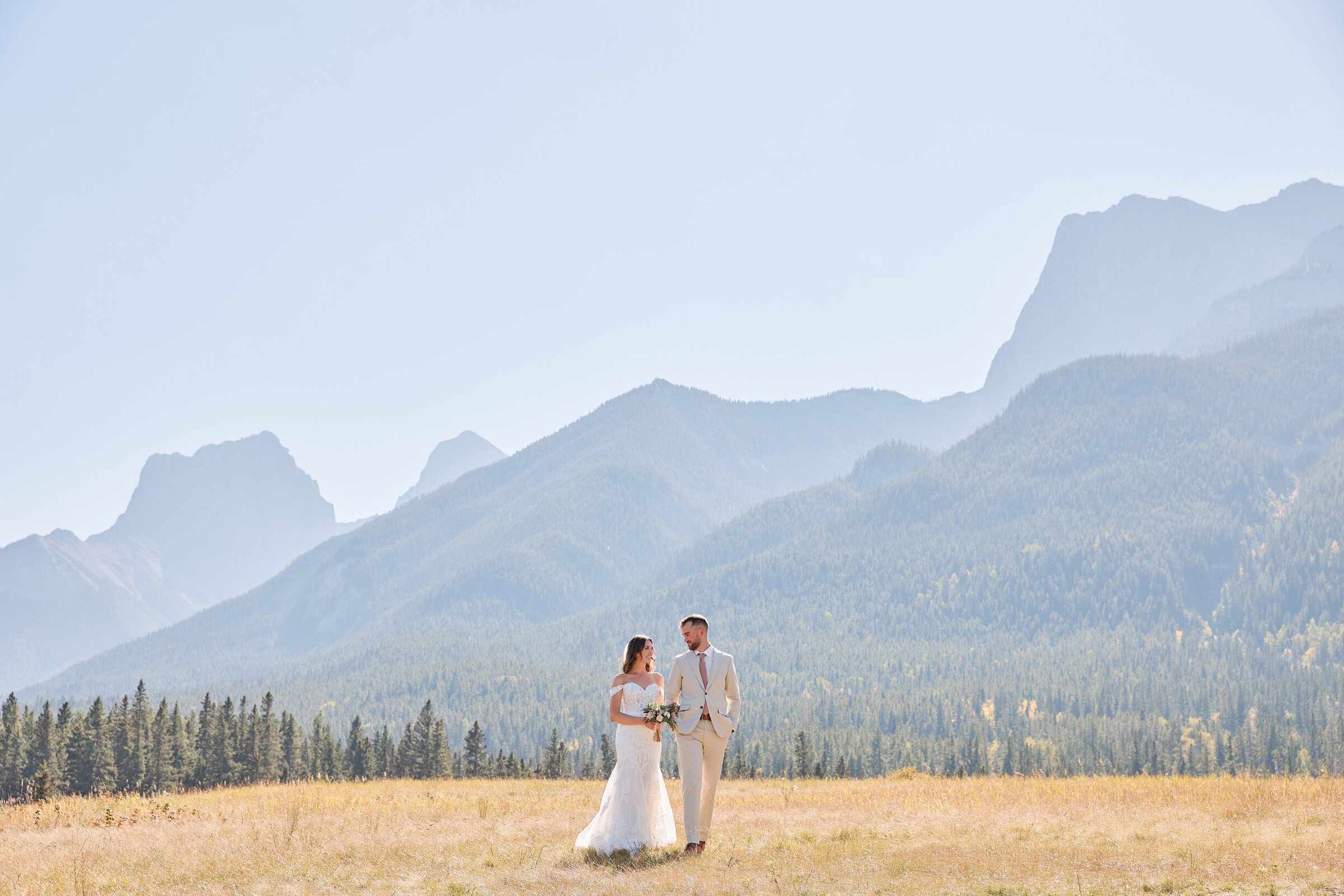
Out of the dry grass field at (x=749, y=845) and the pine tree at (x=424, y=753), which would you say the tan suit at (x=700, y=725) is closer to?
the dry grass field at (x=749, y=845)

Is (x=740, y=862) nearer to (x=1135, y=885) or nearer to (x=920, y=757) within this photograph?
(x=1135, y=885)

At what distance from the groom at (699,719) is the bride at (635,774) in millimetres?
577

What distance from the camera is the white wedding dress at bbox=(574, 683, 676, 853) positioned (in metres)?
15.8

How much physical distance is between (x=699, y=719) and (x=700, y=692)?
421 millimetres

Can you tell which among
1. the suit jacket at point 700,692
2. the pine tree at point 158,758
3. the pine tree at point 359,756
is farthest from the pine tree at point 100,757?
the suit jacket at point 700,692

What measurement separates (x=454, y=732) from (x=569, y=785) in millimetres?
180401

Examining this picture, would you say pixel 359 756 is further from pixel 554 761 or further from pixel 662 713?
pixel 662 713

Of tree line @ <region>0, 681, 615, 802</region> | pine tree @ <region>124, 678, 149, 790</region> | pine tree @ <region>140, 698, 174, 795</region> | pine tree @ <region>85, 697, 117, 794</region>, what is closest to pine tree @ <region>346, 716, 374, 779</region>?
tree line @ <region>0, 681, 615, 802</region>

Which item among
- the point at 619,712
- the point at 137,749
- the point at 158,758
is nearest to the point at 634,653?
the point at 619,712

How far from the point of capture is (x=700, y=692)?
15.6 m

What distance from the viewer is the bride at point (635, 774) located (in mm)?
15883

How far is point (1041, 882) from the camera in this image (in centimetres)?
1294

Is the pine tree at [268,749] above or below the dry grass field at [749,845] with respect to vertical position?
below

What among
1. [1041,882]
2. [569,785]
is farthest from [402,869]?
[569,785]
